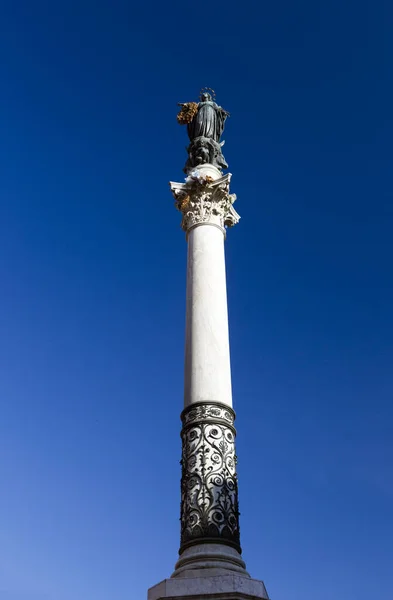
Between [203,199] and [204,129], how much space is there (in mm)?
A: 2350

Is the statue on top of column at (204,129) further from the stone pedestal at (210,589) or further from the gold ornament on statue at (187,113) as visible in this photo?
the stone pedestal at (210,589)

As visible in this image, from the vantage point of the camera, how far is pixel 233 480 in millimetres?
11266

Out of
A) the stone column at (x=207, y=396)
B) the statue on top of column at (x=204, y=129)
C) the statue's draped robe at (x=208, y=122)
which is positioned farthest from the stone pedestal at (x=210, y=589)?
the statue's draped robe at (x=208, y=122)

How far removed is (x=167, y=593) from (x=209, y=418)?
3107 millimetres

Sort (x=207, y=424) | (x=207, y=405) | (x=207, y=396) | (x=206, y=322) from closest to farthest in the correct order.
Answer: (x=207, y=424) → (x=207, y=405) → (x=207, y=396) → (x=206, y=322)

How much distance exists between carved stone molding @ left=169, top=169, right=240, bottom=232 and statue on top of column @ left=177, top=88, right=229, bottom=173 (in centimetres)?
71

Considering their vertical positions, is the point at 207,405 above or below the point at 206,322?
below

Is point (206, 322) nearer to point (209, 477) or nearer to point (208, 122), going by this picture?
point (209, 477)

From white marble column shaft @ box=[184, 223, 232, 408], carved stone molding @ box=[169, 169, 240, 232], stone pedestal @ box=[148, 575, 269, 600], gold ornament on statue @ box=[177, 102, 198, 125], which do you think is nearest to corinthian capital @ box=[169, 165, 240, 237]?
carved stone molding @ box=[169, 169, 240, 232]

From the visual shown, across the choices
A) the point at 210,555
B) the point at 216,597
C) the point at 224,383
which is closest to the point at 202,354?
the point at 224,383

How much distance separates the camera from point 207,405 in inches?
465

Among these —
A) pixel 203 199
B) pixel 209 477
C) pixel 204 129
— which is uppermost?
pixel 204 129

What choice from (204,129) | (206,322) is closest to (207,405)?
(206,322)

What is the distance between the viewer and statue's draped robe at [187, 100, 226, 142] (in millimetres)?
16297
